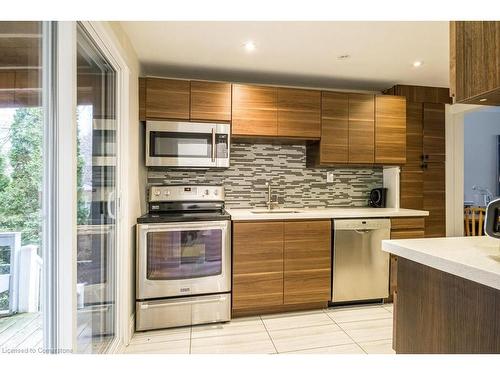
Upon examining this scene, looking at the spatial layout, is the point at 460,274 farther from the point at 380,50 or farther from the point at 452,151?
the point at 452,151

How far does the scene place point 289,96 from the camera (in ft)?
9.21

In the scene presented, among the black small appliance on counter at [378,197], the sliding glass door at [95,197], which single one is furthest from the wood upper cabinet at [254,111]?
the black small appliance on counter at [378,197]

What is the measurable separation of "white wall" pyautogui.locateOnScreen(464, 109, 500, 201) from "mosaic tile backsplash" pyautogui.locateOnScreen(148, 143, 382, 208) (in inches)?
120

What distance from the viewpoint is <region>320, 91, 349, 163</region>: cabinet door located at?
2885 millimetres

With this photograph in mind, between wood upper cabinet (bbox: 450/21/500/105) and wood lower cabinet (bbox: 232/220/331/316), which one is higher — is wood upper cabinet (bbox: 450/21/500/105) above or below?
above

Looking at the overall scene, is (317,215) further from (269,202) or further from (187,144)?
(187,144)

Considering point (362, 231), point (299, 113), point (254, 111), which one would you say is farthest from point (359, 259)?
point (254, 111)

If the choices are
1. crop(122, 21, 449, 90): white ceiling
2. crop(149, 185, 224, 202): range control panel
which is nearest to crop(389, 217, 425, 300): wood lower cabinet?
crop(122, 21, 449, 90): white ceiling

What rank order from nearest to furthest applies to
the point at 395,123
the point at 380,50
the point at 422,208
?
the point at 380,50 → the point at 395,123 → the point at 422,208

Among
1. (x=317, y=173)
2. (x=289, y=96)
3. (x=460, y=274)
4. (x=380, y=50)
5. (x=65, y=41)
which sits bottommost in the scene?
(x=460, y=274)

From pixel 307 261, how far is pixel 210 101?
175 cm

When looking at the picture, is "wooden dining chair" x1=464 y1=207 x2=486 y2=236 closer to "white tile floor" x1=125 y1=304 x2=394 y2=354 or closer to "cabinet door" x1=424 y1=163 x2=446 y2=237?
"cabinet door" x1=424 y1=163 x2=446 y2=237
